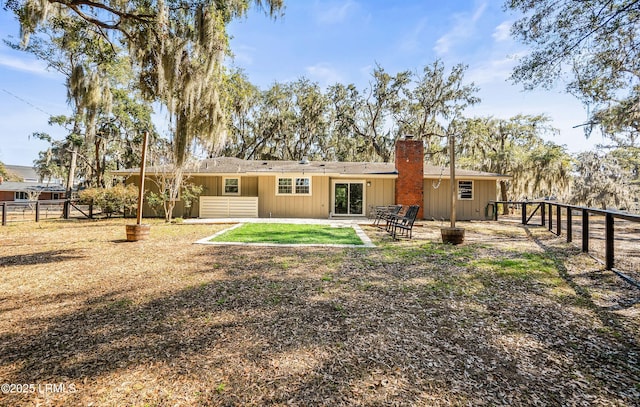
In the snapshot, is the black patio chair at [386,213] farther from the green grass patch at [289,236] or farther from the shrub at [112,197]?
the shrub at [112,197]

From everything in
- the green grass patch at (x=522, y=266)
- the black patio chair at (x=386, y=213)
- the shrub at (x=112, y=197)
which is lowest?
the green grass patch at (x=522, y=266)

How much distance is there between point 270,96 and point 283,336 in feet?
81.2

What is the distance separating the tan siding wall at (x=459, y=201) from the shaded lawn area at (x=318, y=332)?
9.02 meters

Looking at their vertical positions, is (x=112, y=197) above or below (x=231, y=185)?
below

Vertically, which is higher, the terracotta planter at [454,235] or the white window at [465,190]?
the white window at [465,190]

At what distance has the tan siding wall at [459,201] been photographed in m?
14.4

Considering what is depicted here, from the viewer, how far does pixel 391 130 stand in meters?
24.1

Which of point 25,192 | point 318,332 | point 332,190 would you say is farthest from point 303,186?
point 25,192

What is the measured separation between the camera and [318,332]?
9.16 ft

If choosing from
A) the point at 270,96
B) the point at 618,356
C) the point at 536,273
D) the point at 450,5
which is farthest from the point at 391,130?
the point at 618,356

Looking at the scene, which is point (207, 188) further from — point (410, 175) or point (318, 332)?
point (318, 332)

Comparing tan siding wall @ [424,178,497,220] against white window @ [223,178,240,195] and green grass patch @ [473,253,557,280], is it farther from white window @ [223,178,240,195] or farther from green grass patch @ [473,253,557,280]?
white window @ [223,178,240,195]

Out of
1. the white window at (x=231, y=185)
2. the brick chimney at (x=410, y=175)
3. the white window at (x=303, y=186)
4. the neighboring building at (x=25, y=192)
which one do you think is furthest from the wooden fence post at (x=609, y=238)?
the neighboring building at (x=25, y=192)

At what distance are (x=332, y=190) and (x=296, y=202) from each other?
6.13 feet
